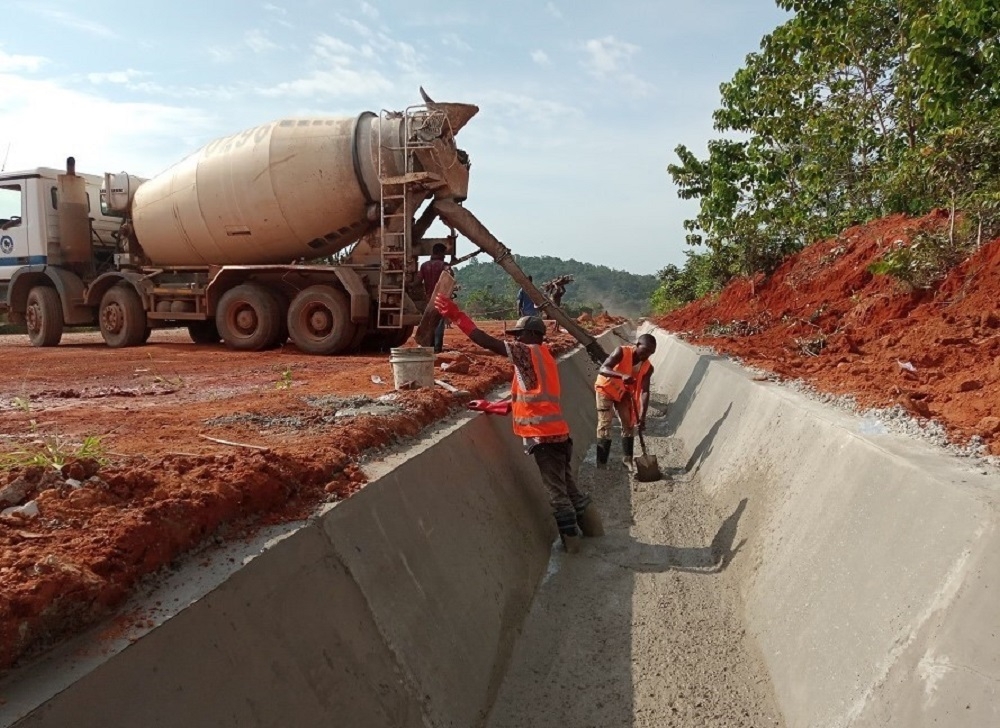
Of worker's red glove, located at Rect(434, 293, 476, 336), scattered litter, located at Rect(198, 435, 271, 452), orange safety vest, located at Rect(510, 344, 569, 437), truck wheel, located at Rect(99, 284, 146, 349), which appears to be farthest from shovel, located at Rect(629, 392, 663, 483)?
truck wheel, located at Rect(99, 284, 146, 349)

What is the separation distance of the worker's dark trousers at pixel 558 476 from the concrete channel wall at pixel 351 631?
0.40 m

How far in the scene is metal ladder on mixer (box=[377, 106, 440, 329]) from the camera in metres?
10.5

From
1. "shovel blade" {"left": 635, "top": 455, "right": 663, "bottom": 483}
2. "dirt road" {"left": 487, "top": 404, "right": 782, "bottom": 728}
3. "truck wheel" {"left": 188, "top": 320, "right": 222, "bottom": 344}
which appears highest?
"truck wheel" {"left": 188, "top": 320, "right": 222, "bottom": 344}

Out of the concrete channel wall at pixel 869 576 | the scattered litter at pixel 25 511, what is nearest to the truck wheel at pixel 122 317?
the scattered litter at pixel 25 511

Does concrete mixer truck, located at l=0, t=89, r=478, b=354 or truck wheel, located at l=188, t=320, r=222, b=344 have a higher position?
concrete mixer truck, located at l=0, t=89, r=478, b=354

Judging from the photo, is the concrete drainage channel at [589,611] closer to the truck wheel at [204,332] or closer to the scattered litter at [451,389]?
the scattered litter at [451,389]

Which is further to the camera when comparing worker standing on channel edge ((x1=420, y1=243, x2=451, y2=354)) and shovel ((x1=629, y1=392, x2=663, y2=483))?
worker standing on channel edge ((x1=420, y1=243, x2=451, y2=354))

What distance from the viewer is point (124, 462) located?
353cm

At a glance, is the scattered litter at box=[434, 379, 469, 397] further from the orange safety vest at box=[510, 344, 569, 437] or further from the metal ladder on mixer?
the metal ladder on mixer

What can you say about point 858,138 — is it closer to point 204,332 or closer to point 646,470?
point 646,470

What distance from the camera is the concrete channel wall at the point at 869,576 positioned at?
97.6 inches

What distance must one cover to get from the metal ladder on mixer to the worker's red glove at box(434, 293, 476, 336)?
17.1 ft

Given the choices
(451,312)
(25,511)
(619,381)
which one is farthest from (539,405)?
(25,511)

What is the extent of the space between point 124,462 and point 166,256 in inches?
406
